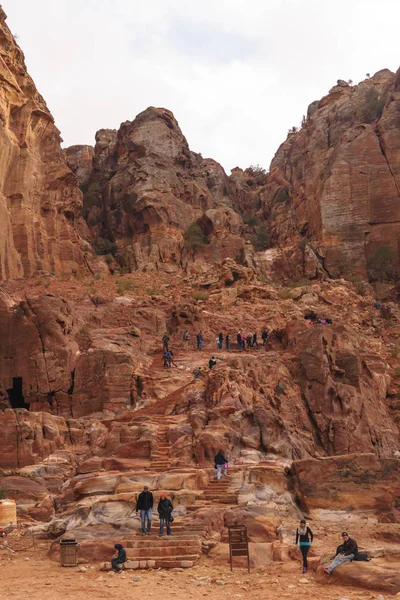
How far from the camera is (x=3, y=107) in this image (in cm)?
4600

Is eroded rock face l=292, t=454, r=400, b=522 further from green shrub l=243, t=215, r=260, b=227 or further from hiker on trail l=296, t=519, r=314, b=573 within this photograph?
green shrub l=243, t=215, r=260, b=227

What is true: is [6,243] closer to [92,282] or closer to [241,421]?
[92,282]

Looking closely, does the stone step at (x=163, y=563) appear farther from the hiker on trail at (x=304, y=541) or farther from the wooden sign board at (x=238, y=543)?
the hiker on trail at (x=304, y=541)

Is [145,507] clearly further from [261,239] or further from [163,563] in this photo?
[261,239]

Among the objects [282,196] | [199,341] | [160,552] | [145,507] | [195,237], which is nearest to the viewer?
[160,552]

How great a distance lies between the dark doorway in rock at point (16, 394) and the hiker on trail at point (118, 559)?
1759cm

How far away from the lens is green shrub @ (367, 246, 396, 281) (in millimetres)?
52469

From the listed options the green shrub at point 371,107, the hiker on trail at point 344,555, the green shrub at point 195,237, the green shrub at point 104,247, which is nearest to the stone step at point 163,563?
the hiker on trail at point 344,555

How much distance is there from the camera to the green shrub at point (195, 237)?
55.2 metres

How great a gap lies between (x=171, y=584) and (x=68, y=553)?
285cm

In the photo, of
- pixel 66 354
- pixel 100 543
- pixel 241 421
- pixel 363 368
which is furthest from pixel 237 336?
pixel 100 543

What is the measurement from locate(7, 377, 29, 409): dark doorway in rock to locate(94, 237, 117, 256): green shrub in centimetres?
2894

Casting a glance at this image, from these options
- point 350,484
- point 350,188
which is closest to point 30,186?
point 350,188

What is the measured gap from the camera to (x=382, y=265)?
52906 mm
